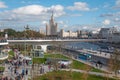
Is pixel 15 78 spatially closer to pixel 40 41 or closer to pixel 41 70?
pixel 41 70

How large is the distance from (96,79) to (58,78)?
422 cm

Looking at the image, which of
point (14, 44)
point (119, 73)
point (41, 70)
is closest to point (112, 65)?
point (119, 73)

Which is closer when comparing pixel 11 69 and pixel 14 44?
pixel 11 69

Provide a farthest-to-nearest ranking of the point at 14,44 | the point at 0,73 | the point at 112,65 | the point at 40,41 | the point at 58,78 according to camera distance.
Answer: the point at 40,41
the point at 14,44
the point at 0,73
the point at 112,65
the point at 58,78

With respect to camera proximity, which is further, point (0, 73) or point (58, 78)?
point (0, 73)

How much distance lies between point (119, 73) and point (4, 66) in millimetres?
14222

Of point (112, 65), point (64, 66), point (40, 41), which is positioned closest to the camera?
point (112, 65)

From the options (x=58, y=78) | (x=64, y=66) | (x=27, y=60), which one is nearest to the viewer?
(x=58, y=78)

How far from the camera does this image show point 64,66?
34625 millimetres

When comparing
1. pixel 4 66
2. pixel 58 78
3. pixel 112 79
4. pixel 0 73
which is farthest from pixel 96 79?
pixel 4 66

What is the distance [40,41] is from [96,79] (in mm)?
61989

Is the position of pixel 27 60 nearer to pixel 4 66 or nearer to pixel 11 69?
pixel 4 66

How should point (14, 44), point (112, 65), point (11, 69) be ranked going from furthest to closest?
point (14, 44) → point (11, 69) → point (112, 65)

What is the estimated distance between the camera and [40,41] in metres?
88.2
